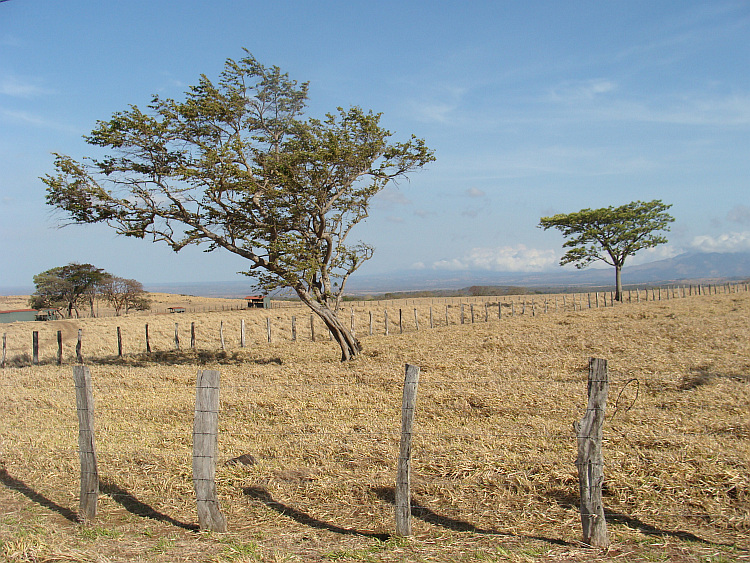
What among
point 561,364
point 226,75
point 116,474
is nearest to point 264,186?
point 226,75

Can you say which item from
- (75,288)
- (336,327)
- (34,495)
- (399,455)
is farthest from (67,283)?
(399,455)

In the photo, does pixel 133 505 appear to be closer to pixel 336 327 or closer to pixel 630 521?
pixel 630 521

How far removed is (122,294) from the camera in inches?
2488

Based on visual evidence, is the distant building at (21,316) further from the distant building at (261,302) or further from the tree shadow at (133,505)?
the tree shadow at (133,505)

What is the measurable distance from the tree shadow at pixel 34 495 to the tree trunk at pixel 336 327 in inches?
501

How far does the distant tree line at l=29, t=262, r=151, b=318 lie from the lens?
57784mm

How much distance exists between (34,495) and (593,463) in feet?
Answer: 21.4

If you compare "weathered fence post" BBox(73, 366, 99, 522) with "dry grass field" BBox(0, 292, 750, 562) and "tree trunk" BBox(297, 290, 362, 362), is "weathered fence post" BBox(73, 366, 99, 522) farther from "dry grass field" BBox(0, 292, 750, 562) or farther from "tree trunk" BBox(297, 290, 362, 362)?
"tree trunk" BBox(297, 290, 362, 362)

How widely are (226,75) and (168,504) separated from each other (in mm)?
16608

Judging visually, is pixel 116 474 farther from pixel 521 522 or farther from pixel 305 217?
pixel 305 217

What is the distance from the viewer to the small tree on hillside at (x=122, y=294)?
6156 cm

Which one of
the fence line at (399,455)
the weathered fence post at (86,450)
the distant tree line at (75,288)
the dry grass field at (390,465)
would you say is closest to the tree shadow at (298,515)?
the dry grass field at (390,465)

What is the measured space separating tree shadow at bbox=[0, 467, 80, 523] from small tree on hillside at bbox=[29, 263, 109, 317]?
56621 mm

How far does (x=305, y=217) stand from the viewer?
Result: 2014 centimetres
